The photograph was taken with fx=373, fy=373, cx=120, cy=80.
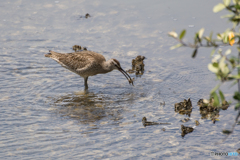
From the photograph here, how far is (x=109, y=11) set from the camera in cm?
1427

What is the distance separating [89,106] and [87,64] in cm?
150

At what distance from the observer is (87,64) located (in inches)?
384

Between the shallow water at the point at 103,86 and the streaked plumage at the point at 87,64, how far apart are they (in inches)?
13.4

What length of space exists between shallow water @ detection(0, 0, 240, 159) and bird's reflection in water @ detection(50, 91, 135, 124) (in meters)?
0.02

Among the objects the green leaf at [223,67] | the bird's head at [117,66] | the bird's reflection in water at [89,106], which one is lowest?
the bird's reflection in water at [89,106]

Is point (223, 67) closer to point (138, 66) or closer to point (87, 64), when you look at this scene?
point (87, 64)

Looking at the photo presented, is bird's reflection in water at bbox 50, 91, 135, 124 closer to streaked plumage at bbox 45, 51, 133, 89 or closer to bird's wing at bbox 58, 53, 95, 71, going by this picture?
streaked plumage at bbox 45, 51, 133, 89

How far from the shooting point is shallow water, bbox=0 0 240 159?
21.9 ft

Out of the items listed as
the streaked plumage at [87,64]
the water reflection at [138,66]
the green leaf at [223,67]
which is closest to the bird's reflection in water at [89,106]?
the streaked plumage at [87,64]

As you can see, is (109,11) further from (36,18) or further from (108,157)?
(108,157)

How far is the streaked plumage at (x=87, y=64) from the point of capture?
31.8 ft

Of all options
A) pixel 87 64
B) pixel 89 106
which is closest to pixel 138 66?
pixel 87 64

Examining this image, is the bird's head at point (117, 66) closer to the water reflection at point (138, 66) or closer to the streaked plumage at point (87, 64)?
the streaked plumage at point (87, 64)

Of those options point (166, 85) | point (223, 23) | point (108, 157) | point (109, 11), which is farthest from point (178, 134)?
point (109, 11)
